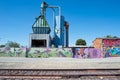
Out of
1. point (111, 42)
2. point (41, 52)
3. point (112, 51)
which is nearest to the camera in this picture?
point (41, 52)

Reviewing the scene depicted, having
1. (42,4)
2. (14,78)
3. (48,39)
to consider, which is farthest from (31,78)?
(42,4)

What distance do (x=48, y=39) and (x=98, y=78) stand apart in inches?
1344

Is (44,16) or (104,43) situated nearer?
(104,43)

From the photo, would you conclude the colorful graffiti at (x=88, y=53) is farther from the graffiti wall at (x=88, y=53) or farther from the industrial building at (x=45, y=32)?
the industrial building at (x=45, y=32)

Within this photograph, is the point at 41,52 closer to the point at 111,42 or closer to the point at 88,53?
the point at 88,53

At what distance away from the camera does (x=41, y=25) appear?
154ft

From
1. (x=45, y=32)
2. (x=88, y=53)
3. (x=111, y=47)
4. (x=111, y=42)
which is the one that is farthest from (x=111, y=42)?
(x=45, y=32)

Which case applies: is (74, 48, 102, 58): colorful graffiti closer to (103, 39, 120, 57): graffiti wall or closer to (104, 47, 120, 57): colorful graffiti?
(103, 39, 120, 57): graffiti wall

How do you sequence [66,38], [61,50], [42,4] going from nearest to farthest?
[61,50] < [42,4] < [66,38]

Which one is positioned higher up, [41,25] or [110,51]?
[41,25]

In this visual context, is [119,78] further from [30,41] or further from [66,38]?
[66,38]

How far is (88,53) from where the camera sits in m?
40.6

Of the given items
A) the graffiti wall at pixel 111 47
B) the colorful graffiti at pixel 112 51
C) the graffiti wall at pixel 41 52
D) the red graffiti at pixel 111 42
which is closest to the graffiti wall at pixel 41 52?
the graffiti wall at pixel 41 52

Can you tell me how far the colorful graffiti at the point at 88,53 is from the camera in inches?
1590
